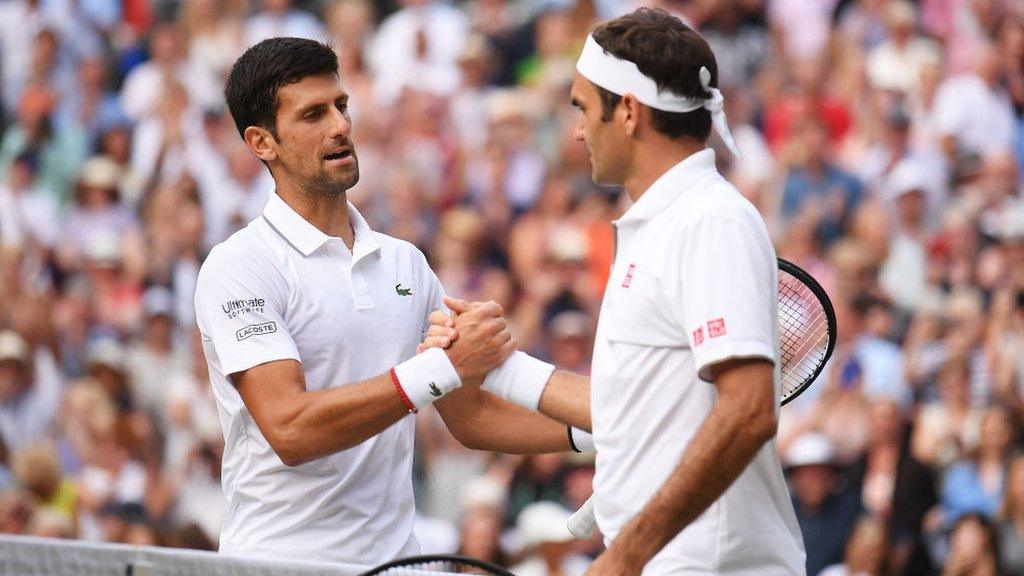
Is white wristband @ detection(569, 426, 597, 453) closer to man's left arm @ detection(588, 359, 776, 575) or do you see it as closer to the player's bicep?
the player's bicep

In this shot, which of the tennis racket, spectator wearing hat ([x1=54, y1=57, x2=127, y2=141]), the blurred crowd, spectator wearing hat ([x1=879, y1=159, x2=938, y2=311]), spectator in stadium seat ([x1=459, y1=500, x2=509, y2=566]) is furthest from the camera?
spectator wearing hat ([x1=54, y1=57, x2=127, y2=141])

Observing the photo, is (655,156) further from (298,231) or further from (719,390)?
(298,231)

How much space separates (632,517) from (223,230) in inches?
307

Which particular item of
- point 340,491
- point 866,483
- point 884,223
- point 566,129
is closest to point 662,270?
point 340,491

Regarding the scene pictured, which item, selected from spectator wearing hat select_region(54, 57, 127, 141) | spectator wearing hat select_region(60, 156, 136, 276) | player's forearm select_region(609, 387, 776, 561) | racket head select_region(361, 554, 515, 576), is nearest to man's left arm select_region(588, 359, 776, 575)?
player's forearm select_region(609, 387, 776, 561)

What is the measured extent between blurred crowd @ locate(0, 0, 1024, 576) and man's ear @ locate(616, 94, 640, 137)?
4448 millimetres

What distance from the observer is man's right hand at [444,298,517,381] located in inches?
166

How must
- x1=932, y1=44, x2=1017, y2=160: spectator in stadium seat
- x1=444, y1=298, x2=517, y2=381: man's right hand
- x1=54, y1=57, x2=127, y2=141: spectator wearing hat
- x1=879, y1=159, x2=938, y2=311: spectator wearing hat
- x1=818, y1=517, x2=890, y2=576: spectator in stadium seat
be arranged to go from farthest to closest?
1. x1=54, y1=57, x2=127, y2=141: spectator wearing hat
2. x1=932, y1=44, x2=1017, y2=160: spectator in stadium seat
3. x1=879, y1=159, x2=938, y2=311: spectator wearing hat
4. x1=818, y1=517, x2=890, y2=576: spectator in stadium seat
5. x1=444, y1=298, x2=517, y2=381: man's right hand

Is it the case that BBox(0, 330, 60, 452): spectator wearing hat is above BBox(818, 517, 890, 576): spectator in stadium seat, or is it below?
above

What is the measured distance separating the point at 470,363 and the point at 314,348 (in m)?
0.40

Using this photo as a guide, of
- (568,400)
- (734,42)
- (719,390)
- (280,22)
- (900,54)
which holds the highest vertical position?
(719,390)

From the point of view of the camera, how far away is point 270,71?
4.42 m

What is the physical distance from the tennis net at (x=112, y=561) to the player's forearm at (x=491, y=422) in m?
0.99

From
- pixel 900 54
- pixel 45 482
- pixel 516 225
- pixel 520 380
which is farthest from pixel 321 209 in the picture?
pixel 45 482
